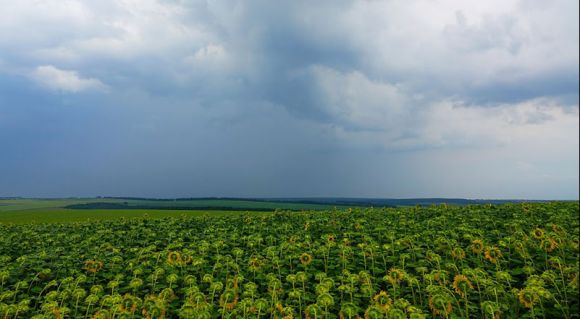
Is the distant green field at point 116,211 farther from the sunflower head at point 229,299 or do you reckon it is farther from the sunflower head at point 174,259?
the sunflower head at point 229,299

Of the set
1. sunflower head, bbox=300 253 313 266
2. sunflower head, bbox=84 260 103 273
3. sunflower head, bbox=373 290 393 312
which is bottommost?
sunflower head, bbox=84 260 103 273

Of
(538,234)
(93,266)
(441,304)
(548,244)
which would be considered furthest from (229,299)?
(538,234)

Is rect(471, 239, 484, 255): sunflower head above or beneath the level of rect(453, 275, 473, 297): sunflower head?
above

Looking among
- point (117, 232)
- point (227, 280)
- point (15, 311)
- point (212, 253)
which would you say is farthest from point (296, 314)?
point (117, 232)

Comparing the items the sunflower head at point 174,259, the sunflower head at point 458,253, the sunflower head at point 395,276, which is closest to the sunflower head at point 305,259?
the sunflower head at point 395,276

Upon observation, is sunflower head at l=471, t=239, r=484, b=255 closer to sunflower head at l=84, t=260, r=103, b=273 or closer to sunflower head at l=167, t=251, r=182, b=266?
sunflower head at l=167, t=251, r=182, b=266

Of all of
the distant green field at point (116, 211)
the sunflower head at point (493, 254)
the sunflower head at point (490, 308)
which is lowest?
the distant green field at point (116, 211)

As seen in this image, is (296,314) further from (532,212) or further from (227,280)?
(532,212)

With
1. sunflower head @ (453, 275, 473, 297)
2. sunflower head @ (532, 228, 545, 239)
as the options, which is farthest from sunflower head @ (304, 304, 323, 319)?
sunflower head @ (532, 228, 545, 239)
